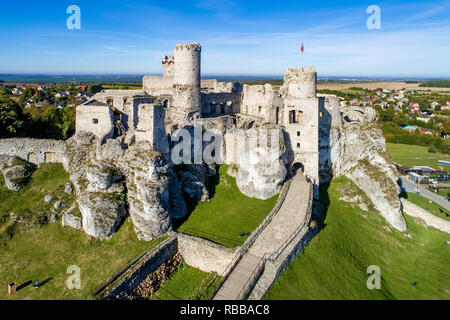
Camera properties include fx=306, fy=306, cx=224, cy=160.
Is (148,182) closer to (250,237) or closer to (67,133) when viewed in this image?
(250,237)

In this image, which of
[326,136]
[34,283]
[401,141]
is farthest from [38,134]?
[401,141]

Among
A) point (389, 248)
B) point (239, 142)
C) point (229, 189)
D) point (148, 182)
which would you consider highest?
point (239, 142)

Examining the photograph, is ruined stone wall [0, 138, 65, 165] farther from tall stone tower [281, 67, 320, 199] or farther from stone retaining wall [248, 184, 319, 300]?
tall stone tower [281, 67, 320, 199]

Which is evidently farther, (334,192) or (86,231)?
(334,192)

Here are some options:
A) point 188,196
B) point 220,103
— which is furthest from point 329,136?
point 188,196

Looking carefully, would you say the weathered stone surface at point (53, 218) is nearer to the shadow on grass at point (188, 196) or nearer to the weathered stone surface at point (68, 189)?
the weathered stone surface at point (68, 189)

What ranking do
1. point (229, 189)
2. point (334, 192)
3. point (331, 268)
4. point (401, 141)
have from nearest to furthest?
point (331, 268), point (229, 189), point (334, 192), point (401, 141)

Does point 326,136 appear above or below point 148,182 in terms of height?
above

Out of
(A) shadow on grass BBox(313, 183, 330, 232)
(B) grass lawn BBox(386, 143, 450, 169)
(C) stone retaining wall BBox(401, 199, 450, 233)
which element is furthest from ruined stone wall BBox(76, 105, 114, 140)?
(B) grass lawn BBox(386, 143, 450, 169)
